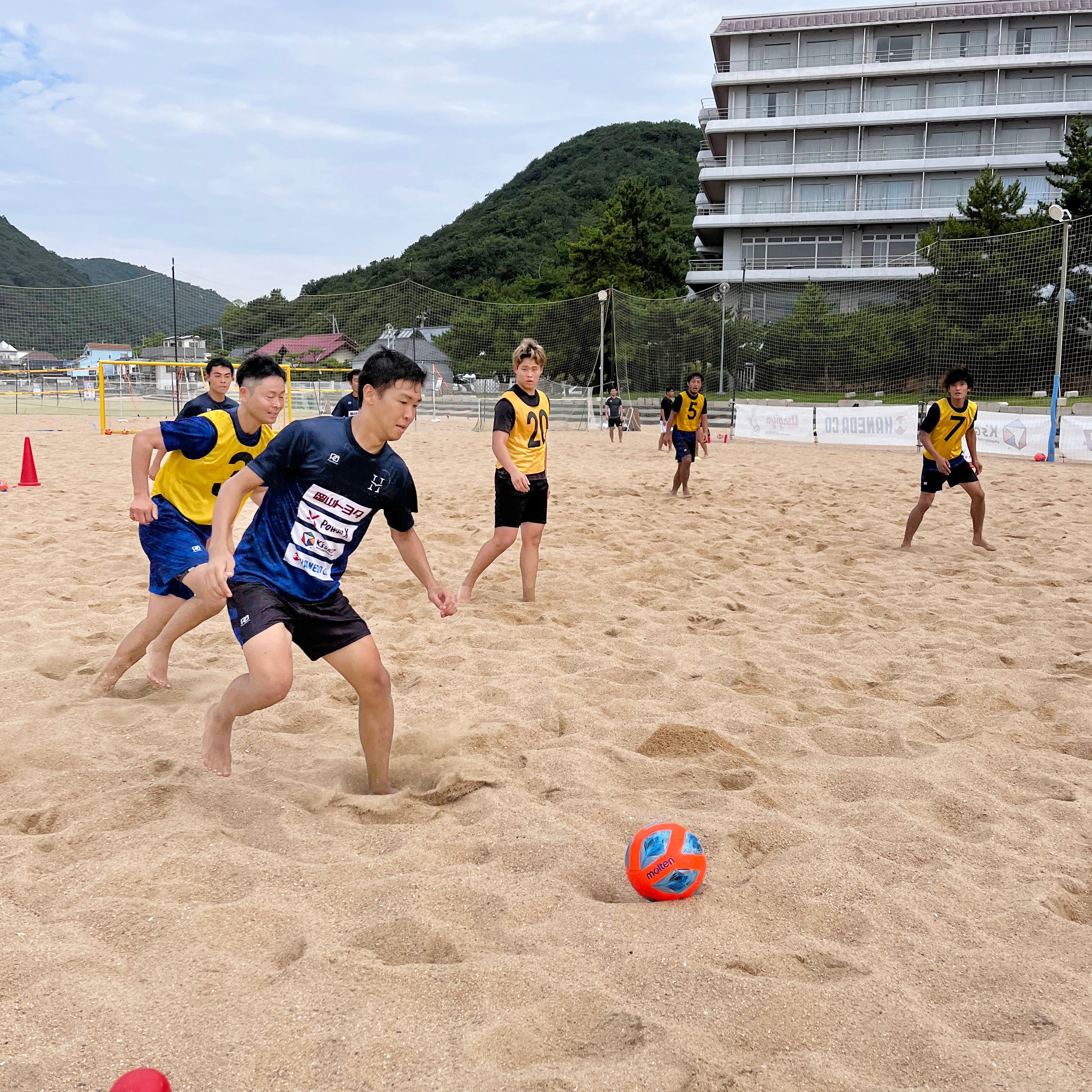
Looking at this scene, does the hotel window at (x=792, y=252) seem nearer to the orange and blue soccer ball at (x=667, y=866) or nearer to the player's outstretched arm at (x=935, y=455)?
the player's outstretched arm at (x=935, y=455)

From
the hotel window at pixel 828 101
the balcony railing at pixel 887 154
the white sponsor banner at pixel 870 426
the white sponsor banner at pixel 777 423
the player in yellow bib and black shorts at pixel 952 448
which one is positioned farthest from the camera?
the hotel window at pixel 828 101

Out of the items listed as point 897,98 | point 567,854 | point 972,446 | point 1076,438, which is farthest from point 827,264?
point 567,854

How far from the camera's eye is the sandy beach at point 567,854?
6.08 feet

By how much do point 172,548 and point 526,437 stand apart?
8.09 feet

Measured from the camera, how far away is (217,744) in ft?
10.3

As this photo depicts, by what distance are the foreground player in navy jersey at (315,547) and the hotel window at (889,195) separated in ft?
169

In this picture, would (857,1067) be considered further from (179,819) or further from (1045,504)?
(1045,504)

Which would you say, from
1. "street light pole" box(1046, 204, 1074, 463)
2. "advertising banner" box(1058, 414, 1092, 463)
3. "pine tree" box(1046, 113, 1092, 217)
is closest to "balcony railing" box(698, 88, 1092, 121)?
"pine tree" box(1046, 113, 1092, 217)

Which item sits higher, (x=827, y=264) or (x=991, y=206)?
(x=827, y=264)

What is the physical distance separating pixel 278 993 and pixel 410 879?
0.55 metres

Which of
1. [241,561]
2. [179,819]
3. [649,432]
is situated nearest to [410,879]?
[179,819]

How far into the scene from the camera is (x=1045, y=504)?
32.7 ft

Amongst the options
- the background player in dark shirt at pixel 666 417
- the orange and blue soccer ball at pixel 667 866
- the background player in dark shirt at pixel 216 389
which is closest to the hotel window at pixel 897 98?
the background player in dark shirt at pixel 666 417

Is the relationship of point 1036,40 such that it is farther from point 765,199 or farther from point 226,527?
point 226,527
